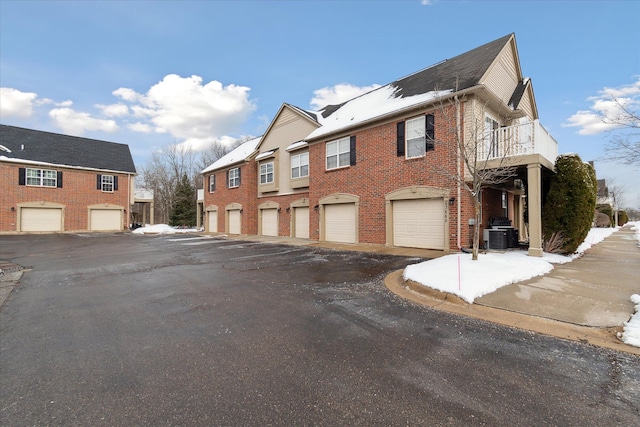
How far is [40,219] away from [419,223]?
29.9 m

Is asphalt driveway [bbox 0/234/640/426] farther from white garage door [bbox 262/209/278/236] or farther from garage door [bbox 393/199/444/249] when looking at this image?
white garage door [bbox 262/209/278/236]

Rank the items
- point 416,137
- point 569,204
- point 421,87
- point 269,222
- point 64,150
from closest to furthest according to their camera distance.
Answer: point 569,204 < point 416,137 < point 421,87 < point 269,222 < point 64,150

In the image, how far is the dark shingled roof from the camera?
80.3 feet

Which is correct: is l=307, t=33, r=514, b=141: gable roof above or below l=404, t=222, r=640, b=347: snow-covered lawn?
above

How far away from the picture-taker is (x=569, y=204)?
29.0 ft

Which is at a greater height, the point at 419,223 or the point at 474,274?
the point at 419,223

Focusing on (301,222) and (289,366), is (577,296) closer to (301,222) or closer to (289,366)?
(289,366)

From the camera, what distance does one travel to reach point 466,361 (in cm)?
303

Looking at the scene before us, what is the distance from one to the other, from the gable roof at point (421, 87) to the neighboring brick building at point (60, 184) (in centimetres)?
2284

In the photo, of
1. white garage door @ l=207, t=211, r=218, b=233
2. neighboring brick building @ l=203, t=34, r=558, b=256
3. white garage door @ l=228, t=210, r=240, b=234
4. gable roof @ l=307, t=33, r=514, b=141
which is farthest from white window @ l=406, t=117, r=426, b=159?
white garage door @ l=207, t=211, r=218, b=233

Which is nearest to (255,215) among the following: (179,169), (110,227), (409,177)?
(409,177)

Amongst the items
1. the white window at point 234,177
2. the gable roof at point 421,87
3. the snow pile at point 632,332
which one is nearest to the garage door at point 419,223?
the gable roof at point 421,87

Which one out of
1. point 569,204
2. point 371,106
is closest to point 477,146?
point 569,204

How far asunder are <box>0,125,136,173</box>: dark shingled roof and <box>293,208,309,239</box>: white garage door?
69.3 feet
